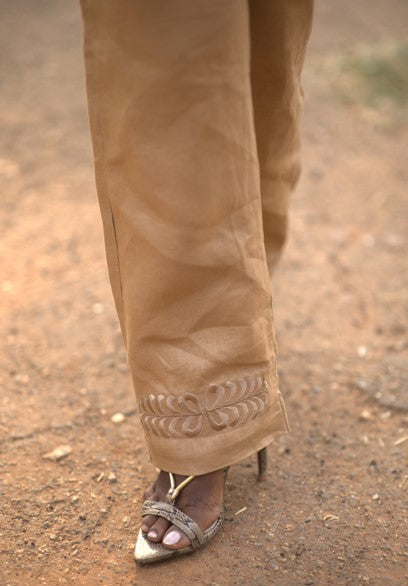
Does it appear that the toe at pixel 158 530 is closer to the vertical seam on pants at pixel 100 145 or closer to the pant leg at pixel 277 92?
the vertical seam on pants at pixel 100 145

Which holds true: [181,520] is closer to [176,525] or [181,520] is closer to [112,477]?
[176,525]

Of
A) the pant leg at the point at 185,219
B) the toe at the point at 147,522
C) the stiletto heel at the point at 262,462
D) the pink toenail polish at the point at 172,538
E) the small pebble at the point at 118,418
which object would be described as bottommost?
the small pebble at the point at 118,418

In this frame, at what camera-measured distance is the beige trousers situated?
3.69 ft

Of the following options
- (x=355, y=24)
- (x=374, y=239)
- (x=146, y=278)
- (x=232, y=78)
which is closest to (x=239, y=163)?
(x=232, y=78)

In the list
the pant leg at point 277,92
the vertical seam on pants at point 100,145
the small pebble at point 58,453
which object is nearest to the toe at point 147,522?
the small pebble at point 58,453

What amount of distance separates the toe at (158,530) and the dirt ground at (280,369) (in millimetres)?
62

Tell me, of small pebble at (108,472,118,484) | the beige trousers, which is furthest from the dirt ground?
the beige trousers

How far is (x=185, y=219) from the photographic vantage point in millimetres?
1193

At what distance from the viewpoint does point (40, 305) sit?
226cm

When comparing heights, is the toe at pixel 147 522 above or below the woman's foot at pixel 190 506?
below

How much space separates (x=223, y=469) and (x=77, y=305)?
1016mm

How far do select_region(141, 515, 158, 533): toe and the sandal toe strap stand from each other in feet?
0.04

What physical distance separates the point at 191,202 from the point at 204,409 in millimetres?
403

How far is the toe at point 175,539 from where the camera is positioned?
1337mm
